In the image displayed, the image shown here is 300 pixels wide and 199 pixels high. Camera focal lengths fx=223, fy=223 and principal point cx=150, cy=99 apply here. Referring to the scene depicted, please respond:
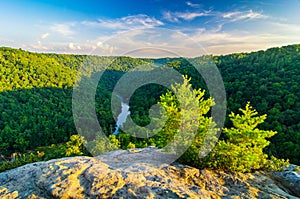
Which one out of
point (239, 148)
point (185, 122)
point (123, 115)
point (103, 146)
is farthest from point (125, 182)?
point (123, 115)

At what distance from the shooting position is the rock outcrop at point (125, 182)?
23.6ft

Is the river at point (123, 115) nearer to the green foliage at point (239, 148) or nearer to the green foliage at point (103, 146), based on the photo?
the green foliage at point (103, 146)

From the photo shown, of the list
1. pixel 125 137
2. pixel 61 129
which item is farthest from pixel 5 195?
pixel 61 129

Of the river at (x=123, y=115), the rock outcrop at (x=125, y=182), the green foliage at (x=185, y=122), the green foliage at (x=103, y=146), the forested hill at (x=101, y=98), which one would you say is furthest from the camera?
the river at (x=123, y=115)

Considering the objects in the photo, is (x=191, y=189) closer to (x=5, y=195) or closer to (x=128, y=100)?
(x=5, y=195)

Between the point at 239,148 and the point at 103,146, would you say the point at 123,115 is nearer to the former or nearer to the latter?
the point at 103,146

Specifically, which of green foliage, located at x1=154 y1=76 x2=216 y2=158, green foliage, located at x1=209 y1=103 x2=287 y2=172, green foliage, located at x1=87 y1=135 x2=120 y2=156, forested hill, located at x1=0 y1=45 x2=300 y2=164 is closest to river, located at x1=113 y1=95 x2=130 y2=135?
forested hill, located at x1=0 y1=45 x2=300 y2=164

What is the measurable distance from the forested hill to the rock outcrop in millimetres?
22894

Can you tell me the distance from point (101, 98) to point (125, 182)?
260 feet

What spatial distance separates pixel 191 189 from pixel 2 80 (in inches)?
3224

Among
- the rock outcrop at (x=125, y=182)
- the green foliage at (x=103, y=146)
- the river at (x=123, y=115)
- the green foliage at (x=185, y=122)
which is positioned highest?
the green foliage at (x=185, y=122)

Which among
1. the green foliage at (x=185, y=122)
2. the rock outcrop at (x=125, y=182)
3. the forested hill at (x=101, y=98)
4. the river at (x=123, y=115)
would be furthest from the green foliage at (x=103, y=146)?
the river at (x=123, y=115)

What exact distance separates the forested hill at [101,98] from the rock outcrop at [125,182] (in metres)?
22.9

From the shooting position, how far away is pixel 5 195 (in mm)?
7156
